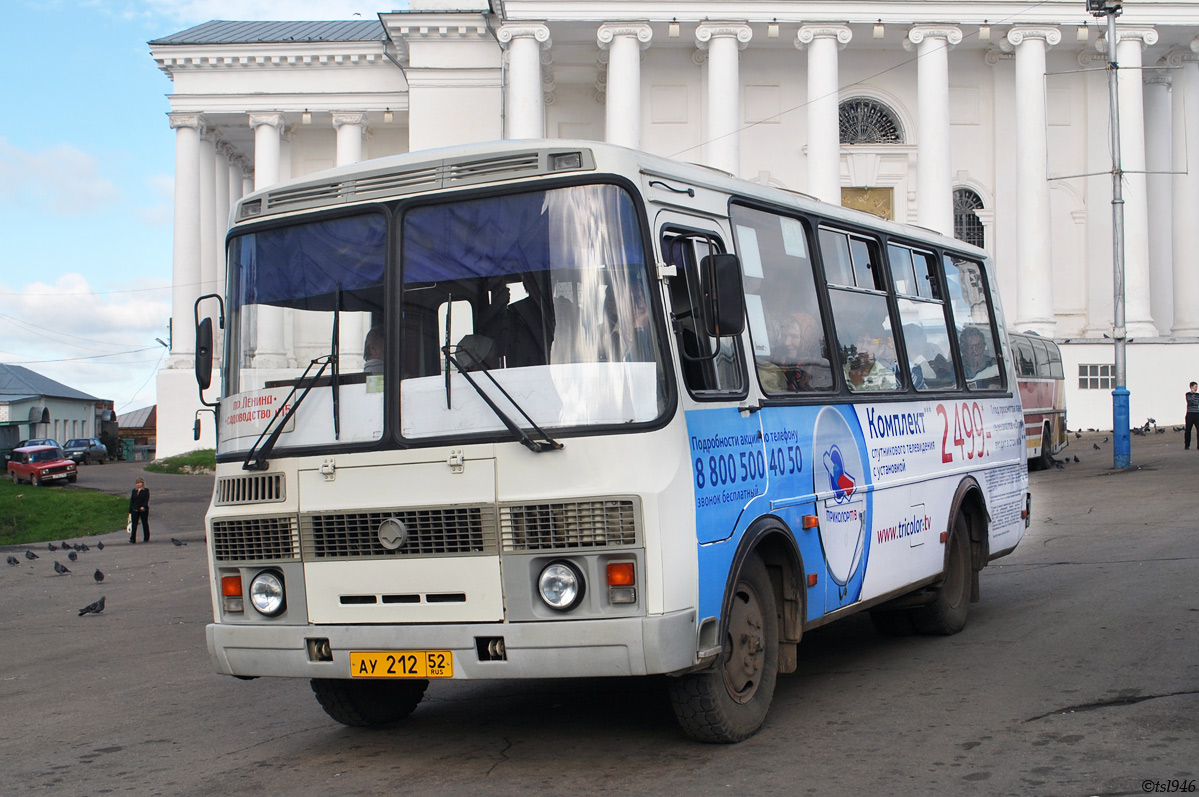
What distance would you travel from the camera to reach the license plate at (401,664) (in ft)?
18.5

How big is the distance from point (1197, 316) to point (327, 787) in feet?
134

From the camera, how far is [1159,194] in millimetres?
42562

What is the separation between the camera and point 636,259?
564 cm

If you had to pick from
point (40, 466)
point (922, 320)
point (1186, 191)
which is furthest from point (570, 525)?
point (40, 466)

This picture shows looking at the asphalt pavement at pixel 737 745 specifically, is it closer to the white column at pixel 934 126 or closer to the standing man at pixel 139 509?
the standing man at pixel 139 509

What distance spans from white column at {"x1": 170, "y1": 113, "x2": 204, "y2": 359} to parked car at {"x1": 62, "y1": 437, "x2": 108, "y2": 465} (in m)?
17.0

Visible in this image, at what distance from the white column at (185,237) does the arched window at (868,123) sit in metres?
Answer: 23.4

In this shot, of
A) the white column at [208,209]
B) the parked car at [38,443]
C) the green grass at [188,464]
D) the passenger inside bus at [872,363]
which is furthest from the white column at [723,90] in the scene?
the passenger inside bus at [872,363]

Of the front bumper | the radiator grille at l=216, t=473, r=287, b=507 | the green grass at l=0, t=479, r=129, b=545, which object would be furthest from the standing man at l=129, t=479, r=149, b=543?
the front bumper

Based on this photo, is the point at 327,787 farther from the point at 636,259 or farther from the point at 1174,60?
the point at 1174,60

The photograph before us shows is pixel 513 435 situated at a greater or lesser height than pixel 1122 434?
greater

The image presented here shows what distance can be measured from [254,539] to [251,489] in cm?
24

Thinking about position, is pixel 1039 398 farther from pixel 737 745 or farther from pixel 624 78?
pixel 737 745

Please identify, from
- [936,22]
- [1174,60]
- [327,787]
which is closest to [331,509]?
[327,787]
